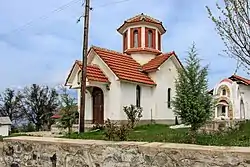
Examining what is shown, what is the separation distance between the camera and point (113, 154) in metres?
5.12

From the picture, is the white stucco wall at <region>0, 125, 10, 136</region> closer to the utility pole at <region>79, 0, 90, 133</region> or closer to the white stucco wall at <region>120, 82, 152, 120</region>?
the white stucco wall at <region>120, 82, 152, 120</region>

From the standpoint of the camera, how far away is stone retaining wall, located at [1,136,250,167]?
4.15m

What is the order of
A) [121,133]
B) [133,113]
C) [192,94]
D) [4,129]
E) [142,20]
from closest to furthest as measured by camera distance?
[121,133]
[192,94]
[133,113]
[142,20]
[4,129]

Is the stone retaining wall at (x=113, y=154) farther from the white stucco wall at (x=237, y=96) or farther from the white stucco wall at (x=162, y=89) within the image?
the white stucco wall at (x=237, y=96)

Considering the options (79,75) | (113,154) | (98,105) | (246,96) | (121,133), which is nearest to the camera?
(113,154)

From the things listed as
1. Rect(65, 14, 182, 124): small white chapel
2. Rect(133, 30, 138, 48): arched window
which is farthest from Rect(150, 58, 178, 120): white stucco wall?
Rect(133, 30, 138, 48): arched window

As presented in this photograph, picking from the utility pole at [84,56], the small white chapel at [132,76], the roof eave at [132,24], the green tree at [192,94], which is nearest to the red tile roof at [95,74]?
the small white chapel at [132,76]

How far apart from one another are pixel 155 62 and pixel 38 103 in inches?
1063

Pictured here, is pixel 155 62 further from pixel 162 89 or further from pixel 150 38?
pixel 150 38

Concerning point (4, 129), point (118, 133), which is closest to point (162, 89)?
point (118, 133)

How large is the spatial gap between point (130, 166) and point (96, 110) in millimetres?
19629

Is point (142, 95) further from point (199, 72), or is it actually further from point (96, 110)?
point (199, 72)

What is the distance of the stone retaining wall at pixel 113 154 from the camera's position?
415 centimetres

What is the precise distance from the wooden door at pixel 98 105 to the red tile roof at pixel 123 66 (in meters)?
2.09
